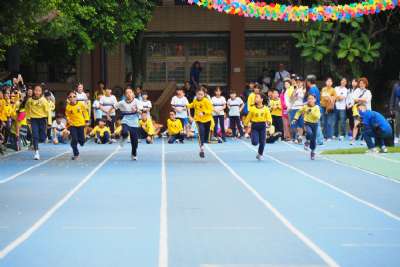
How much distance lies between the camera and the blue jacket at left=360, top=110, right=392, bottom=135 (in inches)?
922

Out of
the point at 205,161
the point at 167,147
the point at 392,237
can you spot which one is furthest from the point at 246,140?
the point at 392,237

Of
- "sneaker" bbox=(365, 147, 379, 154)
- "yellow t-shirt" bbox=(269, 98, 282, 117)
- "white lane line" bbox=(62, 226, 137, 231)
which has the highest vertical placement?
"yellow t-shirt" bbox=(269, 98, 282, 117)

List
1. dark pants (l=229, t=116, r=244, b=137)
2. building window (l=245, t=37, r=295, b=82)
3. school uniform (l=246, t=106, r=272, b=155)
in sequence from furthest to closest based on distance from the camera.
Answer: building window (l=245, t=37, r=295, b=82) < dark pants (l=229, t=116, r=244, b=137) < school uniform (l=246, t=106, r=272, b=155)

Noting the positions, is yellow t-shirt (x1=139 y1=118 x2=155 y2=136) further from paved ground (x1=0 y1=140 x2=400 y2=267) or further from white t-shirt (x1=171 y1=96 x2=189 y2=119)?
paved ground (x1=0 y1=140 x2=400 y2=267)

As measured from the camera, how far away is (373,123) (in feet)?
76.9

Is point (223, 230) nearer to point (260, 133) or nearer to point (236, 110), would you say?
point (260, 133)

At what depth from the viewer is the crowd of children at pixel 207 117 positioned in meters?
22.7

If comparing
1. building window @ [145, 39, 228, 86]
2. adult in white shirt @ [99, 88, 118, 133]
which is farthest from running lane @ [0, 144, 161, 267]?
building window @ [145, 39, 228, 86]

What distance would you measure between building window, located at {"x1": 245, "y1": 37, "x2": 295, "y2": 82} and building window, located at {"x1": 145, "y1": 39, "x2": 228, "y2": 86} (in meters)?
1.09

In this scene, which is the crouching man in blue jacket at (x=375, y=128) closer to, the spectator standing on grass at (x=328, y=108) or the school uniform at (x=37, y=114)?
the spectator standing on grass at (x=328, y=108)

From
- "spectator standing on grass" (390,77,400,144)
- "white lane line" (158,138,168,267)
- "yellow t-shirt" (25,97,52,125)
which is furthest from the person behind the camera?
"spectator standing on grass" (390,77,400,144)

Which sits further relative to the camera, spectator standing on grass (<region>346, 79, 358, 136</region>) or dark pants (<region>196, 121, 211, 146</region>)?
spectator standing on grass (<region>346, 79, 358, 136</region>)

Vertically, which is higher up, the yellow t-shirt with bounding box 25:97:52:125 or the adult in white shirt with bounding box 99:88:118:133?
the yellow t-shirt with bounding box 25:97:52:125

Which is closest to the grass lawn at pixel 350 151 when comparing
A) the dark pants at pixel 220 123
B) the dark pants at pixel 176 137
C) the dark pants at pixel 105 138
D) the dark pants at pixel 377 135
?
the dark pants at pixel 377 135
